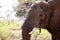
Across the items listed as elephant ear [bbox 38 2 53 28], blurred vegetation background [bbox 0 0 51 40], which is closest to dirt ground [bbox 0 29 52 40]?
blurred vegetation background [bbox 0 0 51 40]

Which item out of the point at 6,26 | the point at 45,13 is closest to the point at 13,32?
the point at 6,26

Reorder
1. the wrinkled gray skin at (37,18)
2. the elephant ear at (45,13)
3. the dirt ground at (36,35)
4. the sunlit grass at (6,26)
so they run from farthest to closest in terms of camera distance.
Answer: the sunlit grass at (6,26), the dirt ground at (36,35), the elephant ear at (45,13), the wrinkled gray skin at (37,18)

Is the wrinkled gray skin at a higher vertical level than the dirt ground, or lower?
higher

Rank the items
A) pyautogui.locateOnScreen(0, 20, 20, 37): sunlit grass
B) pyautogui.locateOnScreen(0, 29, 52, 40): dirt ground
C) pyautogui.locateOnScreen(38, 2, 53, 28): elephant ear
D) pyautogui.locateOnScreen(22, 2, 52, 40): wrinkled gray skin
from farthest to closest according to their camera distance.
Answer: pyautogui.locateOnScreen(0, 20, 20, 37): sunlit grass < pyautogui.locateOnScreen(0, 29, 52, 40): dirt ground < pyautogui.locateOnScreen(38, 2, 53, 28): elephant ear < pyautogui.locateOnScreen(22, 2, 52, 40): wrinkled gray skin

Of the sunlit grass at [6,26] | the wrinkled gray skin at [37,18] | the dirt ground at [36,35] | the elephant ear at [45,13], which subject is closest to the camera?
the wrinkled gray skin at [37,18]

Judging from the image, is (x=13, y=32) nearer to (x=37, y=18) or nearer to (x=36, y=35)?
(x=36, y=35)

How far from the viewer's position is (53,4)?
139 inches

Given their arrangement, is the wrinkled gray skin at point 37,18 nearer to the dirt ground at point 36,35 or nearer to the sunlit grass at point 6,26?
the dirt ground at point 36,35

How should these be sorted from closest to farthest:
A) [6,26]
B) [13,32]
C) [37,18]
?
[37,18], [13,32], [6,26]

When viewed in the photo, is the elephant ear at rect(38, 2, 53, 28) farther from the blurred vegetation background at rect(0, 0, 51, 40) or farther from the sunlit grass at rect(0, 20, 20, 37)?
the sunlit grass at rect(0, 20, 20, 37)

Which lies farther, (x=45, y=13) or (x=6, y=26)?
(x=6, y=26)

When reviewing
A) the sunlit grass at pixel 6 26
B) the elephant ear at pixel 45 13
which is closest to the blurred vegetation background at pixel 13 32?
the sunlit grass at pixel 6 26

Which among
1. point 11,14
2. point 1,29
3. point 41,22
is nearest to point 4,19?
point 11,14

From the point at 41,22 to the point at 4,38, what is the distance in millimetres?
1695
